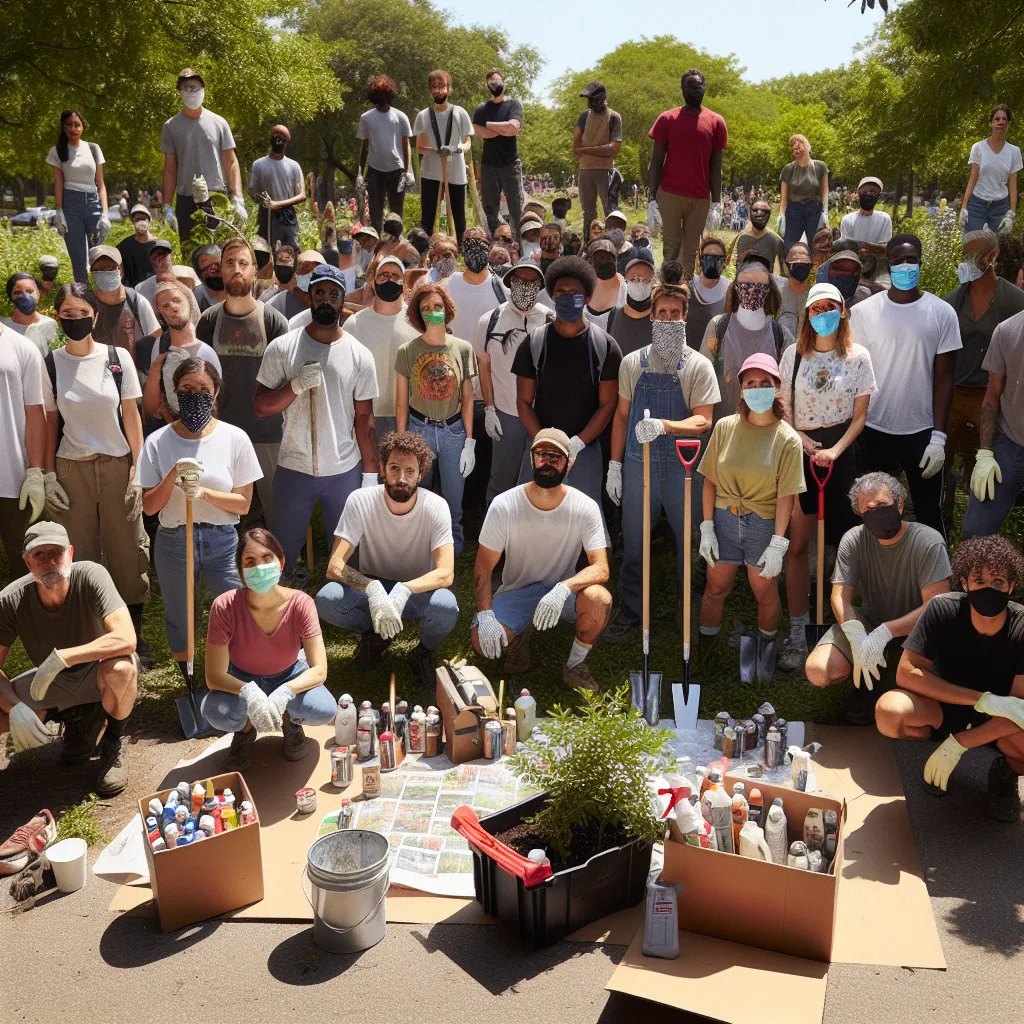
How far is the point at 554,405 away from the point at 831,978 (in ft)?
13.0

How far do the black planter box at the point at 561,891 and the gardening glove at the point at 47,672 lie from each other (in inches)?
90.7

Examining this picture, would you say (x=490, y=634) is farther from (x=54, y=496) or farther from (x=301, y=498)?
(x=54, y=496)

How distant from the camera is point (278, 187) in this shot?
12.4 metres

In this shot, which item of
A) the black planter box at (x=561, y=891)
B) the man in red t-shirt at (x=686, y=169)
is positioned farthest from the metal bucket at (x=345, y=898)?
the man in red t-shirt at (x=686, y=169)

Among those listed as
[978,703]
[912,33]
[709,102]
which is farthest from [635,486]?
[709,102]

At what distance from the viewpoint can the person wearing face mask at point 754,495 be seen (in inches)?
262

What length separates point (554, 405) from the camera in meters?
7.51

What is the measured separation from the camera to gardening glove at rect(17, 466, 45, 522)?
686 cm

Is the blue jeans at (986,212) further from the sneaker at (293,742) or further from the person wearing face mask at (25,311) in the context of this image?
the sneaker at (293,742)

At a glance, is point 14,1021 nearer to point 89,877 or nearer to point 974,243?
point 89,877

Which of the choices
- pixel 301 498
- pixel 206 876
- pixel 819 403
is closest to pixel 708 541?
pixel 819 403

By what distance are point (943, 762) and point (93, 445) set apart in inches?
198

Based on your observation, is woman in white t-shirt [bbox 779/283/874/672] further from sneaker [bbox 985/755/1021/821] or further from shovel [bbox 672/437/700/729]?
sneaker [bbox 985/755/1021/821]

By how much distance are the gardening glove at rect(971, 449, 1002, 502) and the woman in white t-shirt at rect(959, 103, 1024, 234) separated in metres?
5.60
